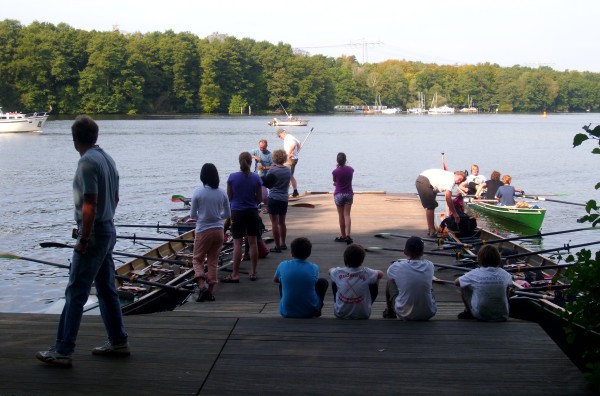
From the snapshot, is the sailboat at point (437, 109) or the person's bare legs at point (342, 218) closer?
the person's bare legs at point (342, 218)

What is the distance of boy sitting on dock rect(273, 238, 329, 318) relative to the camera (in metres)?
6.94

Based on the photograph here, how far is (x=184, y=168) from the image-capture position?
45.4 m

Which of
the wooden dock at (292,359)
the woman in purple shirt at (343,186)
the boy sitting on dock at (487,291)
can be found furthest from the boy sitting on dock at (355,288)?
the woman in purple shirt at (343,186)

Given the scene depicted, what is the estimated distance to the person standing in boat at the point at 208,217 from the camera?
8.45m

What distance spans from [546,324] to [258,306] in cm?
351

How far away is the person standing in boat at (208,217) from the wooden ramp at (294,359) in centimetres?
196

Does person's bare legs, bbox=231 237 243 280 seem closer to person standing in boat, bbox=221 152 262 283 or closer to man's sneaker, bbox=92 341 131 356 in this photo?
person standing in boat, bbox=221 152 262 283

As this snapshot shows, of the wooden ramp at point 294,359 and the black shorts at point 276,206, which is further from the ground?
the black shorts at point 276,206

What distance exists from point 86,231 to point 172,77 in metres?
118

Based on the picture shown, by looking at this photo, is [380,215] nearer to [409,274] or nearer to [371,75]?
[409,274]

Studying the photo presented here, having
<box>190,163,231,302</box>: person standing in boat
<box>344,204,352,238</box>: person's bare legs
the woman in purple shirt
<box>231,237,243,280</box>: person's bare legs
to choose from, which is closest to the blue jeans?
<box>190,163,231,302</box>: person standing in boat

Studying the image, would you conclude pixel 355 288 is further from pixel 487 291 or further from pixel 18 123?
pixel 18 123

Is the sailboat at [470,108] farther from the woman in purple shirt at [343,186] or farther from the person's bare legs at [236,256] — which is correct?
the person's bare legs at [236,256]

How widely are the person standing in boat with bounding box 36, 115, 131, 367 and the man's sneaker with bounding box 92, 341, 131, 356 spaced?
0.30m
